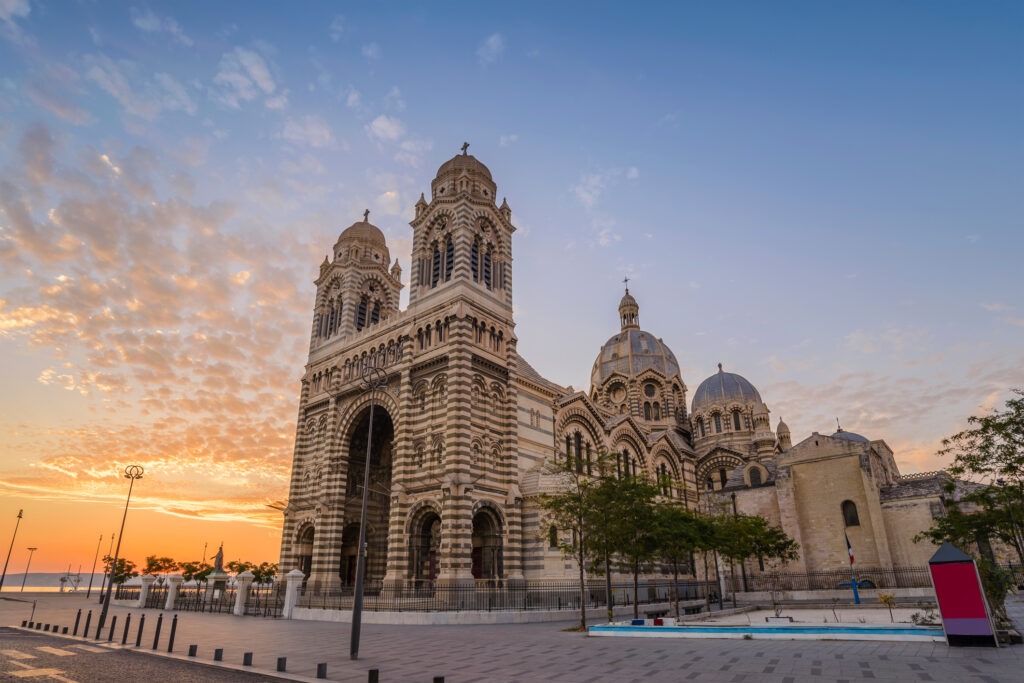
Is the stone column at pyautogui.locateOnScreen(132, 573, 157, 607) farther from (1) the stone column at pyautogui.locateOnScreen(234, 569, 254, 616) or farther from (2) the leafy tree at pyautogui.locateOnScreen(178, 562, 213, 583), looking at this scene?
(2) the leafy tree at pyautogui.locateOnScreen(178, 562, 213, 583)

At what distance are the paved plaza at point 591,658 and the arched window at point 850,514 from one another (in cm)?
1852

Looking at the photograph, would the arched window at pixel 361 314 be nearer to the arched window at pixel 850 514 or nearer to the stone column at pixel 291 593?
the stone column at pixel 291 593

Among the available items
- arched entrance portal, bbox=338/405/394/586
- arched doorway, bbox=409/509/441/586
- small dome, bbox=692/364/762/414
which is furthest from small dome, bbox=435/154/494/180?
small dome, bbox=692/364/762/414

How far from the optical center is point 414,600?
26672mm

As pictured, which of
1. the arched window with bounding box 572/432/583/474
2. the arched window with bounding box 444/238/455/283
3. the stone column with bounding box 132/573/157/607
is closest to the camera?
the stone column with bounding box 132/573/157/607

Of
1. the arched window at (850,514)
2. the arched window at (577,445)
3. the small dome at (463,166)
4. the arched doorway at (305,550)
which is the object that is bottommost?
A: the arched doorway at (305,550)

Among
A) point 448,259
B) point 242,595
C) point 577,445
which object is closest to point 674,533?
point 577,445

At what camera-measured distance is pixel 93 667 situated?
12211 millimetres

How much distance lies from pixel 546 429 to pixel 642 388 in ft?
84.7

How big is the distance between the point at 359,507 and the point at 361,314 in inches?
572

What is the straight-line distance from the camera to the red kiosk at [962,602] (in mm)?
12523

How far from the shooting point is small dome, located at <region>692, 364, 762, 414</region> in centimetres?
5871

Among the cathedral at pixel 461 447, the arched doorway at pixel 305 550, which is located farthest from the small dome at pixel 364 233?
the arched doorway at pixel 305 550

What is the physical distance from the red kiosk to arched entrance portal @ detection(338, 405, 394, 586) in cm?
2968
